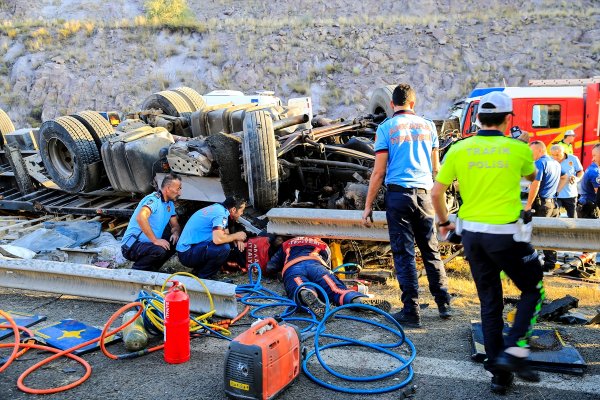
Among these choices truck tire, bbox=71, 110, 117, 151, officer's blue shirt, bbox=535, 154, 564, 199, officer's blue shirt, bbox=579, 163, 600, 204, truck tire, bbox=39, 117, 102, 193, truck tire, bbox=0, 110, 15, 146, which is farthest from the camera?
truck tire, bbox=0, 110, 15, 146

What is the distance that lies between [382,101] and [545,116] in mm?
A: 6052

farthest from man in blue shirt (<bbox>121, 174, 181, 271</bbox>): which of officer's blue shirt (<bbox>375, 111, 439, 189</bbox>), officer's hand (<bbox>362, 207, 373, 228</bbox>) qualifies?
officer's blue shirt (<bbox>375, 111, 439, 189</bbox>)

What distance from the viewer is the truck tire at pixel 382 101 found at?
350 inches

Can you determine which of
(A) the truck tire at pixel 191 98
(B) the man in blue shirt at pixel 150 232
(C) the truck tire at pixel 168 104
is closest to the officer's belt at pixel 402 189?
(B) the man in blue shirt at pixel 150 232

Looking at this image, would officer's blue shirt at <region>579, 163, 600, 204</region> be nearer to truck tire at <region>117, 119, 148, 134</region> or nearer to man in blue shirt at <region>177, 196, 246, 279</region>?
man in blue shirt at <region>177, 196, 246, 279</region>

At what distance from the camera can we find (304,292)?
179 inches

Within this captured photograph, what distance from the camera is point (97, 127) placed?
27.3 feet

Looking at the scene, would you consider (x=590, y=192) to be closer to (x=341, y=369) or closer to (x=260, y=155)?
(x=260, y=155)

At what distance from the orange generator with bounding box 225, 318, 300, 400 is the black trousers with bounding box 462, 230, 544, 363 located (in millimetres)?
1027

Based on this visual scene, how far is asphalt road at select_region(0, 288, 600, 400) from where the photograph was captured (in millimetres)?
3270

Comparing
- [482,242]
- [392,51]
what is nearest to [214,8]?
[392,51]

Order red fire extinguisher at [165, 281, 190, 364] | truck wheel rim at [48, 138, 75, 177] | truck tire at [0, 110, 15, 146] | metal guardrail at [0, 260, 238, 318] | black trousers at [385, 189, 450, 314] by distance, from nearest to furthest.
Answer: red fire extinguisher at [165, 281, 190, 364] → black trousers at [385, 189, 450, 314] → metal guardrail at [0, 260, 238, 318] → truck wheel rim at [48, 138, 75, 177] → truck tire at [0, 110, 15, 146]

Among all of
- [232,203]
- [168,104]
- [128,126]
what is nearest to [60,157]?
[128,126]

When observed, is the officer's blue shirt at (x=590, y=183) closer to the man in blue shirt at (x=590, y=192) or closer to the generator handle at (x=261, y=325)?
the man in blue shirt at (x=590, y=192)
